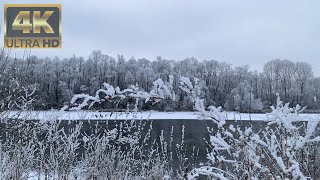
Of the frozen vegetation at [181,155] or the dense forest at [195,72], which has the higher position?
the dense forest at [195,72]

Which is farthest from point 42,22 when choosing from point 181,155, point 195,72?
point 195,72

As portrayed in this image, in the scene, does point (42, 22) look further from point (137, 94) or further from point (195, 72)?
point (195, 72)

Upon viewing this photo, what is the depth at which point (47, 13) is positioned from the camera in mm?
12727

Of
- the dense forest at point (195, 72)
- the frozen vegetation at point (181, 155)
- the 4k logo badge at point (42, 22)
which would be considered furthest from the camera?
the dense forest at point (195, 72)

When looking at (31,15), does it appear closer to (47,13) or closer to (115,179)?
(47,13)

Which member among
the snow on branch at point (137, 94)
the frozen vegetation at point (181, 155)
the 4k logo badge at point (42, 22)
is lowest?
the frozen vegetation at point (181, 155)

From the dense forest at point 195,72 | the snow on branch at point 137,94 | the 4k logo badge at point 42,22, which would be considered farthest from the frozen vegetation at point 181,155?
the dense forest at point 195,72

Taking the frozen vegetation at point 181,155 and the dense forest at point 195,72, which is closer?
the frozen vegetation at point 181,155

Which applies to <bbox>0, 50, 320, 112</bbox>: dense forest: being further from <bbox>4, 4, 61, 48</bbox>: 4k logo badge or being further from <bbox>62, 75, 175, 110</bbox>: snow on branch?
<bbox>62, 75, 175, 110</bbox>: snow on branch

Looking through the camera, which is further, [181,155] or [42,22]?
[42,22]

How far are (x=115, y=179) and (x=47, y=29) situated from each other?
804cm

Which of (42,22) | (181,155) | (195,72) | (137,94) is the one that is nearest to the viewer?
(137,94)

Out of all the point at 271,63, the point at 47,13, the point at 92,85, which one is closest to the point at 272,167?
the point at 47,13

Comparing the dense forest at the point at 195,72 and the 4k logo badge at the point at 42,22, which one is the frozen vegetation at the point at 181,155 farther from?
the dense forest at the point at 195,72
